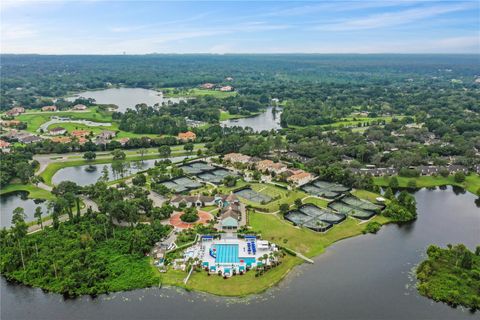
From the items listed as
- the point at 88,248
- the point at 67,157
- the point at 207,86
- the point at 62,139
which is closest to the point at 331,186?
the point at 88,248

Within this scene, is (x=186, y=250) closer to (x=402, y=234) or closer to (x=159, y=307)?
(x=159, y=307)

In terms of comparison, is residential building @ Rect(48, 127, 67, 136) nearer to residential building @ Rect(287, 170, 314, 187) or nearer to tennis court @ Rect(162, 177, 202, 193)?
tennis court @ Rect(162, 177, 202, 193)

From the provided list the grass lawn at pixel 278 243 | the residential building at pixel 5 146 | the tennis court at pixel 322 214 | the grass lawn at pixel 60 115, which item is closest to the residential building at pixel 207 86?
the grass lawn at pixel 60 115

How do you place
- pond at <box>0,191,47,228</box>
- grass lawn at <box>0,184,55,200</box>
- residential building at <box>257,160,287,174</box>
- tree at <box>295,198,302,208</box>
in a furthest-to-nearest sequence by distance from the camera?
1. residential building at <box>257,160,287,174</box>
2. grass lawn at <box>0,184,55,200</box>
3. tree at <box>295,198,302,208</box>
4. pond at <box>0,191,47,228</box>

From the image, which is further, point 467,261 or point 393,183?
point 393,183

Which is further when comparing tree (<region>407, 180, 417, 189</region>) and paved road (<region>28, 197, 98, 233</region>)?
tree (<region>407, 180, 417, 189</region>)

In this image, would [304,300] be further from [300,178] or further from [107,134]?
[107,134]

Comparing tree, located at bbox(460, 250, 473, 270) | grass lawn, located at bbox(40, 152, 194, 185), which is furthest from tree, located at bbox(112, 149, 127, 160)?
tree, located at bbox(460, 250, 473, 270)

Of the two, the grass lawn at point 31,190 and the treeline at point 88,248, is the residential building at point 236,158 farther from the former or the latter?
the grass lawn at point 31,190
